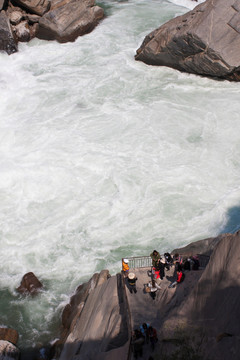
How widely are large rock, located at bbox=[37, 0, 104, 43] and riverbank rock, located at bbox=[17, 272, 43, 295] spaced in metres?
23.3

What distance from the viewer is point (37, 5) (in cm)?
3294

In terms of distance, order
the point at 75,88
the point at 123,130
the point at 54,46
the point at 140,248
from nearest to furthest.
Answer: the point at 140,248
the point at 123,130
the point at 75,88
the point at 54,46

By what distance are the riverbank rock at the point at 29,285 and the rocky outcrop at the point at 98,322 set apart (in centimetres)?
160

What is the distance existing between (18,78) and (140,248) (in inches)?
704

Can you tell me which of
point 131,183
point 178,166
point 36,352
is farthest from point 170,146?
point 36,352

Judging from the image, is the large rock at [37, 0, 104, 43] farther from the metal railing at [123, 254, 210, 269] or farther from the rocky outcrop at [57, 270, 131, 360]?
the rocky outcrop at [57, 270, 131, 360]

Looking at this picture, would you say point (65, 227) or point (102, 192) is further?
point (102, 192)

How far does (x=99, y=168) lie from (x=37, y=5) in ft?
64.5

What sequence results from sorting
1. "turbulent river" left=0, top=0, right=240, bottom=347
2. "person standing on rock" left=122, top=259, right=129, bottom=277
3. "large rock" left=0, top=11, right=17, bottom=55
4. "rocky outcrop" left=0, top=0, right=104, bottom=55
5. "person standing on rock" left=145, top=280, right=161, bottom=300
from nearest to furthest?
"person standing on rock" left=145, top=280, right=161, bottom=300 → "person standing on rock" left=122, top=259, right=129, bottom=277 → "turbulent river" left=0, top=0, right=240, bottom=347 → "large rock" left=0, top=11, right=17, bottom=55 → "rocky outcrop" left=0, top=0, right=104, bottom=55

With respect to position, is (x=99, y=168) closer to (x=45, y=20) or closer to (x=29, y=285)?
(x=29, y=285)

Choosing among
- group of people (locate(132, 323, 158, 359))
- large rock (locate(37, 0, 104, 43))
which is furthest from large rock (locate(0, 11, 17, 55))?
group of people (locate(132, 323, 158, 359))

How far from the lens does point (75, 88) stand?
27.4m

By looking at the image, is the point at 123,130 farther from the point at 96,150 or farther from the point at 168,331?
the point at 168,331

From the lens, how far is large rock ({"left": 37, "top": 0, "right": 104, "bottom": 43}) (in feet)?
105
